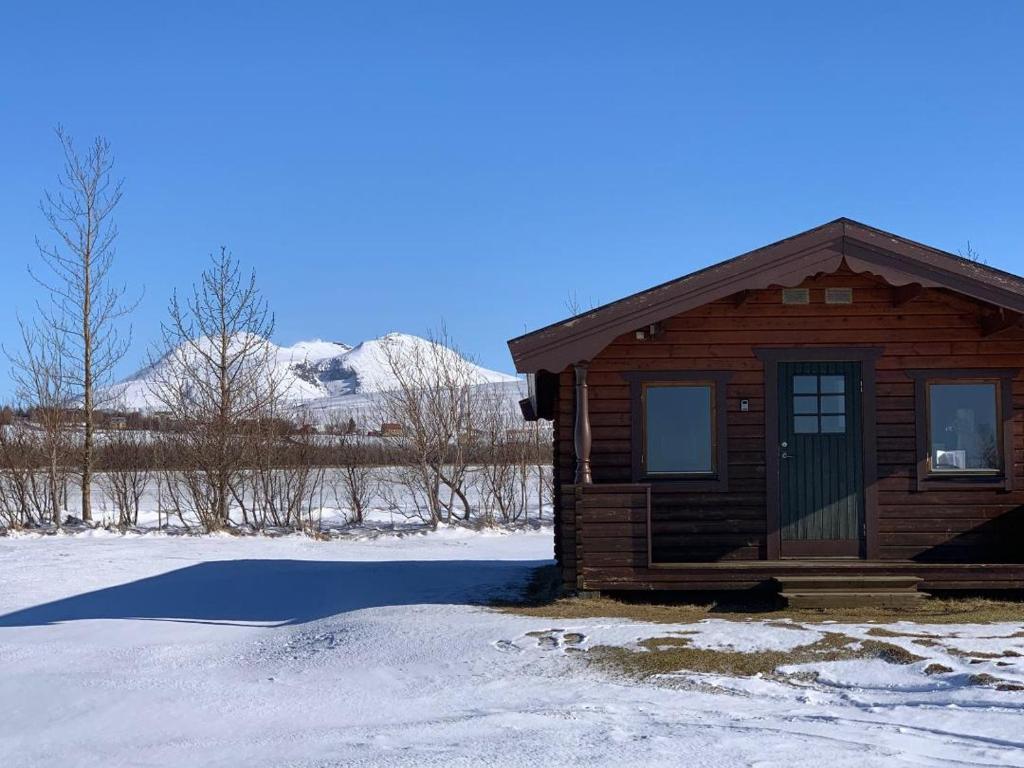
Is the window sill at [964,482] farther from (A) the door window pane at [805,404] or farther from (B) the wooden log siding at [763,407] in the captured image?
(A) the door window pane at [805,404]

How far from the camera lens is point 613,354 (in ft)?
38.9

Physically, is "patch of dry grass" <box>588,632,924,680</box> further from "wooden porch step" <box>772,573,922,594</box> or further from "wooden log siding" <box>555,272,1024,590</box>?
"wooden log siding" <box>555,272,1024,590</box>

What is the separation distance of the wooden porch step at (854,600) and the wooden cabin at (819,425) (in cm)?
66

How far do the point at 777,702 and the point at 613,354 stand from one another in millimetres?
5185

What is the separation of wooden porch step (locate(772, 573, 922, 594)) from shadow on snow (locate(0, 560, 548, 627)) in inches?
133

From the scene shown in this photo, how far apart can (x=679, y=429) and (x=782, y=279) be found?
2.03 meters

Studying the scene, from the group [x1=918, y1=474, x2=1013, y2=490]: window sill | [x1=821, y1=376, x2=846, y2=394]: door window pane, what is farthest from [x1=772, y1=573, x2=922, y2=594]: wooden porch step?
[x1=821, y1=376, x2=846, y2=394]: door window pane

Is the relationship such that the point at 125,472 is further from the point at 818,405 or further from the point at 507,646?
the point at 507,646

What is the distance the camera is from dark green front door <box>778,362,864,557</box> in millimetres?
11852

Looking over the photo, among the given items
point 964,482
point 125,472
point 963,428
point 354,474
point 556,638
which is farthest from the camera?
point 354,474

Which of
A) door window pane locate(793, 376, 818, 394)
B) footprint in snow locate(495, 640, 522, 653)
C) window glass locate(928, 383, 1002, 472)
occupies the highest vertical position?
door window pane locate(793, 376, 818, 394)

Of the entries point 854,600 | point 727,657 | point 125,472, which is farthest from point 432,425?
point 727,657

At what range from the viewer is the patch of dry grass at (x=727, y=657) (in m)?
8.19

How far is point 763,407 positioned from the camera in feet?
38.9
